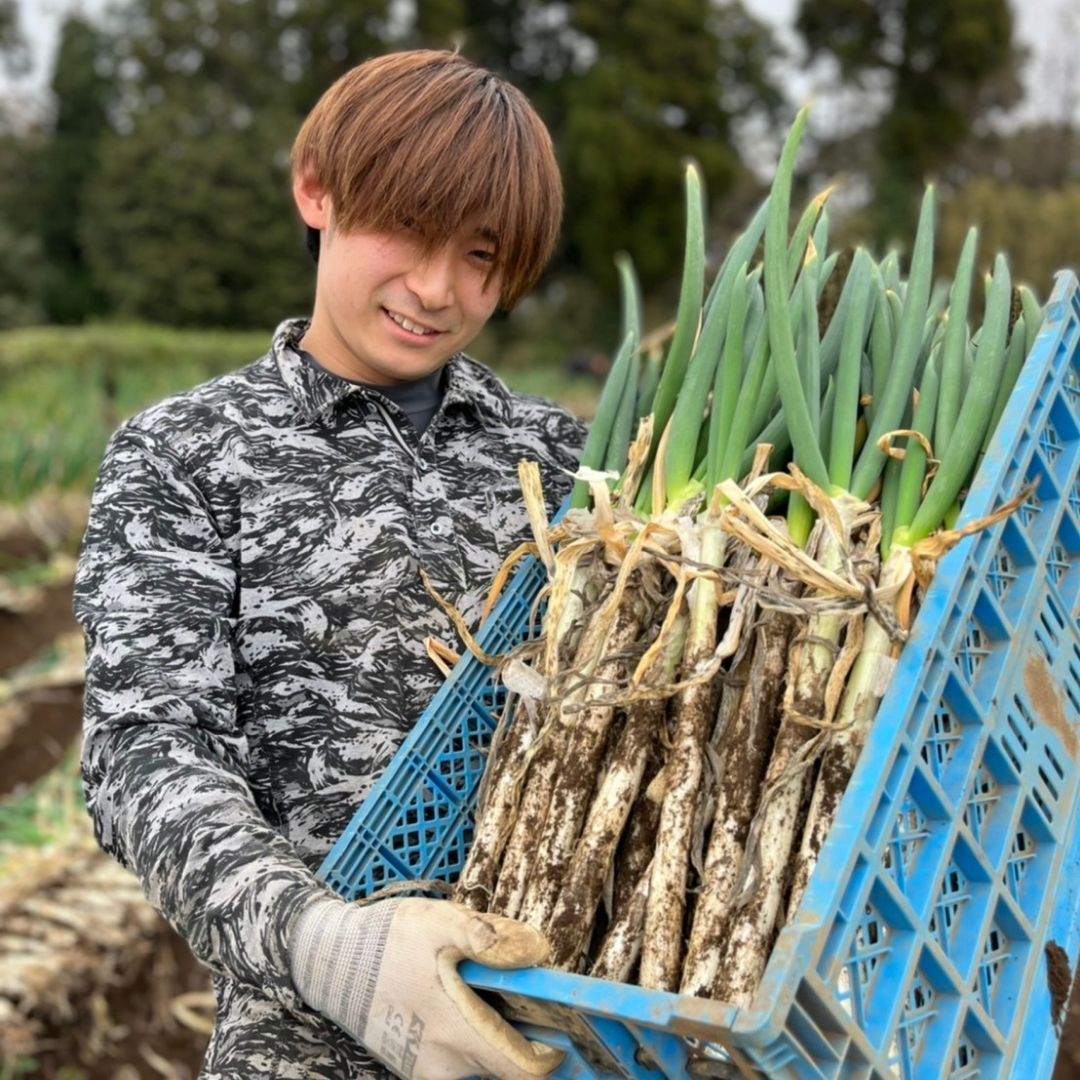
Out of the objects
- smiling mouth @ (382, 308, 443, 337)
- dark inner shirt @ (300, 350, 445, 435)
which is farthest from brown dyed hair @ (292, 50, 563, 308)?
dark inner shirt @ (300, 350, 445, 435)

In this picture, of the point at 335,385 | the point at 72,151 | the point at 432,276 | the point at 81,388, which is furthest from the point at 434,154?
the point at 72,151

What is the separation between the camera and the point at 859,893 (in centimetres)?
101

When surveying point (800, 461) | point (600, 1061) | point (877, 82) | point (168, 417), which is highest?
point (877, 82)

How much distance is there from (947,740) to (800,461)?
1.22ft

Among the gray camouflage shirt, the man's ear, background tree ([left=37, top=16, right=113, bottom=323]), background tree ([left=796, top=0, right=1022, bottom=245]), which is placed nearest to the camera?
the gray camouflage shirt

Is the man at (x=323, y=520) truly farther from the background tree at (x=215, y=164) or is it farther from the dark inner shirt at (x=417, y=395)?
the background tree at (x=215, y=164)

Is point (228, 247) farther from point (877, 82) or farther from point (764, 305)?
point (764, 305)

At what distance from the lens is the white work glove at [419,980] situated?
111 cm

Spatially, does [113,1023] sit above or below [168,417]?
below

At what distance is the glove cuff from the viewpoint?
1.15m

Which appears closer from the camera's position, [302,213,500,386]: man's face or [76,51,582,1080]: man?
[76,51,582,1080]: man

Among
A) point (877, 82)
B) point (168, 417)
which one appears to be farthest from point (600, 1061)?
point (877, 82)

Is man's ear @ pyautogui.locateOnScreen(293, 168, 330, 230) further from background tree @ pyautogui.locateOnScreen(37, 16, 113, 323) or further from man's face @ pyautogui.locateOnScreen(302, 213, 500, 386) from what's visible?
background tree @ pyautogui.locateOnScreen(37, 16, 113, 323)

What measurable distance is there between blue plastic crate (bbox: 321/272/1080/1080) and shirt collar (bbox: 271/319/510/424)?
1.28 ft
